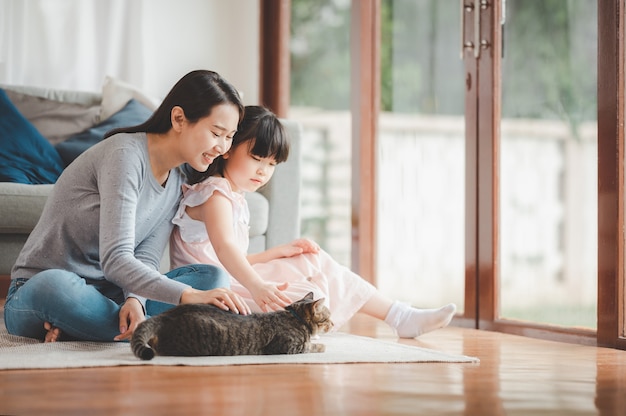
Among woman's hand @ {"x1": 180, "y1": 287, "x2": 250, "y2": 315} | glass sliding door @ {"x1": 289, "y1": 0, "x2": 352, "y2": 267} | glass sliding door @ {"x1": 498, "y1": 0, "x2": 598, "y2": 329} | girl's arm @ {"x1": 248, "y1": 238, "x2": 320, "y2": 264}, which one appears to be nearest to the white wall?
glass sliding door @ {"x1": 289, "y1": 0, "x2": 352, "y2": 267}

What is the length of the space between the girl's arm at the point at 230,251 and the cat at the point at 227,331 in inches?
1.6

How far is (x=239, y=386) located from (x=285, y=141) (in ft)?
3.39

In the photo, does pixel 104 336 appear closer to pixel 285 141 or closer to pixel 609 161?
pixel 285 141

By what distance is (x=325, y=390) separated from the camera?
1575mm

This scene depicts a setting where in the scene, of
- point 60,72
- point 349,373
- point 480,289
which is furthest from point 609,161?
point 60,72

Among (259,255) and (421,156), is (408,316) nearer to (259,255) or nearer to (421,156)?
(259,255)

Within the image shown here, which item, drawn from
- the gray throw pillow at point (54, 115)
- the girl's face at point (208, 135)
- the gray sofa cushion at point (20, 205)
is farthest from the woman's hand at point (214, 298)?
the gray throw pillow at point (54, 115)

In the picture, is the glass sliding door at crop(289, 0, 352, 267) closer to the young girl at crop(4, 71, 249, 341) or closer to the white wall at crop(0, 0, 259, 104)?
the white wall at crop(0, 0, 259, 104)

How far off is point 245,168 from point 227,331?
2.02ft

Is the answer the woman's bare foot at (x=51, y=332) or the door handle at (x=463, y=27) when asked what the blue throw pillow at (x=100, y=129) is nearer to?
the door handle at (x=463, y=27)

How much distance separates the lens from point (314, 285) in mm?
2492

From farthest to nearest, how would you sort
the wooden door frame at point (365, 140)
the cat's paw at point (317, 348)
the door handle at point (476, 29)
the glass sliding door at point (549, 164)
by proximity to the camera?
the wooden door frame at point (365, 140) → the door handle at point (476, 29) → the glass sliding door at point (549, 164) → the cat's paw at point (317, 348)

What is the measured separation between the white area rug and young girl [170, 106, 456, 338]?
0.60 feet

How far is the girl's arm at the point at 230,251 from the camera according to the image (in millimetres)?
2082
